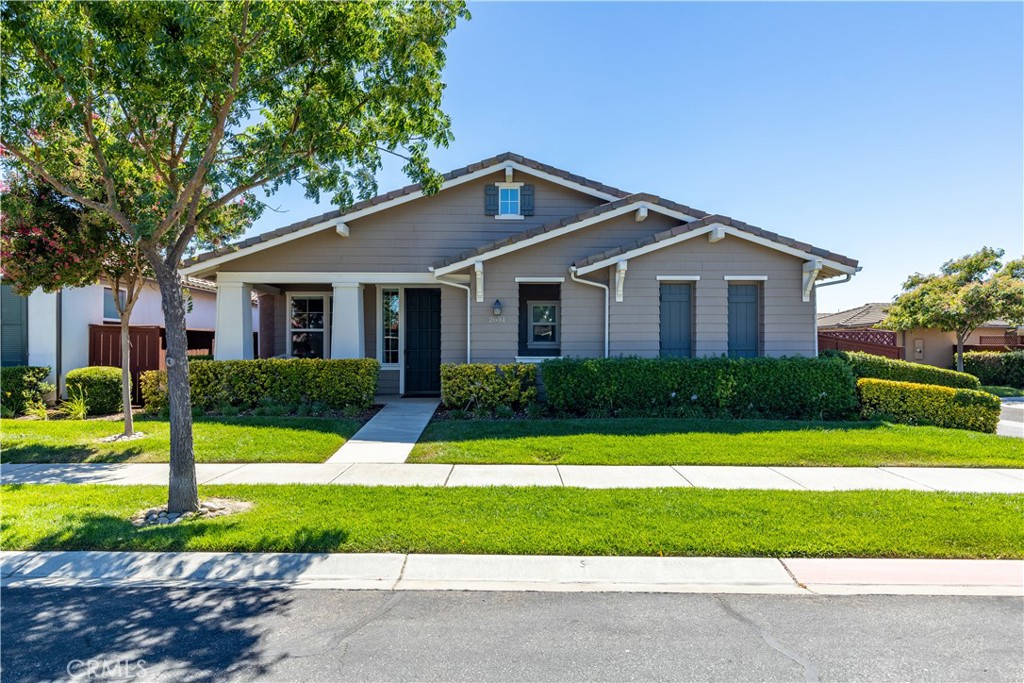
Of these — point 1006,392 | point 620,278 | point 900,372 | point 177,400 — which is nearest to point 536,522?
point 177,400

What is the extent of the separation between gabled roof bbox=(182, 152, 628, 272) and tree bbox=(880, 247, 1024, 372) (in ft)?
52.0

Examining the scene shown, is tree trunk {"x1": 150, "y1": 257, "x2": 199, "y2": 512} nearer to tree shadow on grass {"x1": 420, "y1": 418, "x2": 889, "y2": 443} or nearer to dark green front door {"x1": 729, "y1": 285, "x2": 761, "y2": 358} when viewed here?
tree shadow on grass {"x1": 420, "y1": 418, "x2": 889, "y2": 443}

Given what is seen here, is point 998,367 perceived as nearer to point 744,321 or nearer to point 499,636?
point 744,321

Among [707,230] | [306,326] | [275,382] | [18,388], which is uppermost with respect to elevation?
[707,230]

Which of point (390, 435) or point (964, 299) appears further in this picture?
point (964, 299)

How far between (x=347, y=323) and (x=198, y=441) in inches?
174

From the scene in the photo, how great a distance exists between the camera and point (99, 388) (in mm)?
11281

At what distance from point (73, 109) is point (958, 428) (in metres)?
14.6

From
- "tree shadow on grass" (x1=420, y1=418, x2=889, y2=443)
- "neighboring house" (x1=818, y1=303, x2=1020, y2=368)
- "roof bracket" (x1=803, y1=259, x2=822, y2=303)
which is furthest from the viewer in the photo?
"neighboring house" (x1=818, y1=303, x2=1020, y2=368)

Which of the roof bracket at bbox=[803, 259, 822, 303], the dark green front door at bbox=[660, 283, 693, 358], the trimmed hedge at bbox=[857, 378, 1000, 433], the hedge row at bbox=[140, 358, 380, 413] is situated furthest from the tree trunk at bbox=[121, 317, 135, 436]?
the trimmed hedge at bbox=[857, 378, 1000, 433]

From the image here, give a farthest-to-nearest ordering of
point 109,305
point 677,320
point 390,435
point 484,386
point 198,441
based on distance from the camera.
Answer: point 109,305
point 677,320
point 484,386
point 390,435
point 198,441

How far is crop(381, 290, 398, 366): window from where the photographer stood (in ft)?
44.8

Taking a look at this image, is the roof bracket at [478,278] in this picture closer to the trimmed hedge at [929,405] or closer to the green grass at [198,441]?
the green grass at [198,441]

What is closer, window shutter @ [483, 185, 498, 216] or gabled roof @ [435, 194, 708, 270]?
gabled roof @ [435, 194, 708, 270]
